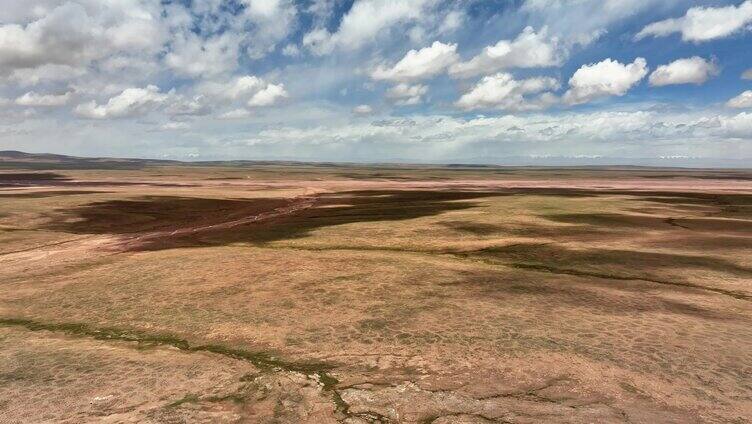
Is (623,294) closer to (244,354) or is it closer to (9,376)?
(244,354)

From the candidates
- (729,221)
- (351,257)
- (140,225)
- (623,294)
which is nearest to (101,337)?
(351,257)

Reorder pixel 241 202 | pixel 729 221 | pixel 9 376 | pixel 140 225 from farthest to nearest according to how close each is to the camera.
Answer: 1. pixel 241 202
2. pixel 140 225
3. pixel 729 221
4. pixel 9 376

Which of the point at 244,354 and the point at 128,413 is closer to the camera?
the point at 128,413

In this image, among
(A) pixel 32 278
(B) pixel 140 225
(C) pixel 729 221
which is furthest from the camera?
(B) pixel 140 225

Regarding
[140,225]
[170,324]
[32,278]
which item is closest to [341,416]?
[170,324]

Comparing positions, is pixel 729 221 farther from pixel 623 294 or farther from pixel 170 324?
pixel 170 324

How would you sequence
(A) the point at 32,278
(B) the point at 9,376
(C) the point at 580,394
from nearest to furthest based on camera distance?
(C) the point at 580,394 < (B) the point at 9,376 < (A) the point at 32,278
